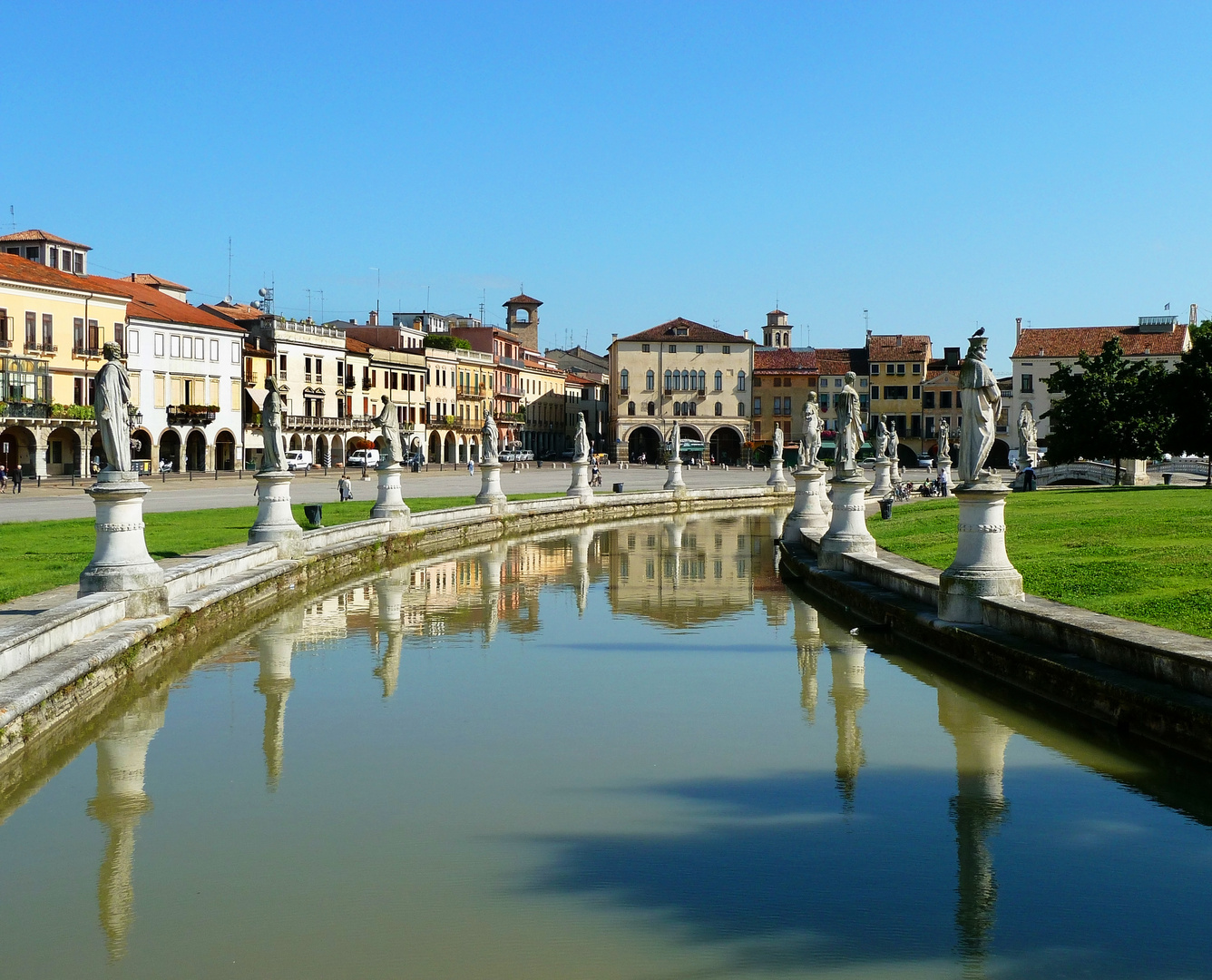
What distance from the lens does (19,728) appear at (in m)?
9.47

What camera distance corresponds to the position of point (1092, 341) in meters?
98.5

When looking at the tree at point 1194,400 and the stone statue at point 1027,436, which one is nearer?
the tree at point 1194,400

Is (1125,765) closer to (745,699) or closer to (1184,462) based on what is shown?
(745,699)

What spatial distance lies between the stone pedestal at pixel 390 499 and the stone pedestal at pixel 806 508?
28.5 ft

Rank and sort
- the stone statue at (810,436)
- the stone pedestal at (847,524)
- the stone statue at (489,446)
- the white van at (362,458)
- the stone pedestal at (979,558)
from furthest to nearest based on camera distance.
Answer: the white van at (362,458)
the stone statue at (489,446)
the stone statue at (810,436)
the stone pedestal at (847,524)
the stone pedestal at (979,558)

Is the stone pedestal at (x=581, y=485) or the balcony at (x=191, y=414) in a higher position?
the balcony at (x=191, y=414)

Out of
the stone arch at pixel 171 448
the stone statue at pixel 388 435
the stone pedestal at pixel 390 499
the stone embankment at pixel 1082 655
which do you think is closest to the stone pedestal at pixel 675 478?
the stone statue at pixel 388 435

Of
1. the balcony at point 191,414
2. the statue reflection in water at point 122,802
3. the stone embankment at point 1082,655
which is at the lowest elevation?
the statue reflection in water at point 122,802

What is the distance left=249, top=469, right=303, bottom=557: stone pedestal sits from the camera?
21.0 m

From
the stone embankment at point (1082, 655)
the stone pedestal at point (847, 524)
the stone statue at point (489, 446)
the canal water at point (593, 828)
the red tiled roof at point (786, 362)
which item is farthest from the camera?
the red tiled roof at point (786, 362)

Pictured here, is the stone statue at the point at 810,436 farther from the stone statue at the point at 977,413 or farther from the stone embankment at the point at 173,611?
the stone statue at the point at 977,413

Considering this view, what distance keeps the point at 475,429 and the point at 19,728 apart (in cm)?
10085

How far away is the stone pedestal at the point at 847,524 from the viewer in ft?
68.6

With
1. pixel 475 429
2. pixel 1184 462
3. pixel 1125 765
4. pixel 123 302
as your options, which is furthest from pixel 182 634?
pixel 475 429
